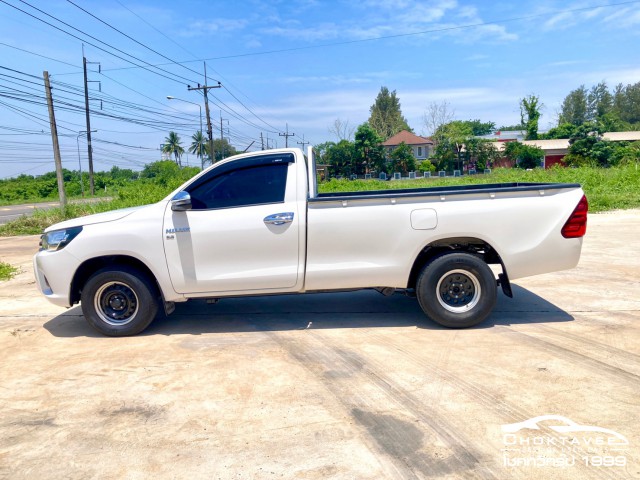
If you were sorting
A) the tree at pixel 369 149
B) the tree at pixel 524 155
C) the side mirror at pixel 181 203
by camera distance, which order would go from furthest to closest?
the tree at pixel 369 149 → the tree at pixel 524 155 → the side mirror at pixel 181 203

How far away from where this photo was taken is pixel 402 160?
65812mm

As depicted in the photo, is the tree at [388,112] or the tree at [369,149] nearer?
the tree at [369,149]

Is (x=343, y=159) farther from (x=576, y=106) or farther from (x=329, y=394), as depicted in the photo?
(x=576, y=106)

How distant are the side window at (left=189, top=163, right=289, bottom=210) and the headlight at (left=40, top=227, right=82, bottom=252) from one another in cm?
132

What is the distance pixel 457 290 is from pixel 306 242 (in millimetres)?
1698

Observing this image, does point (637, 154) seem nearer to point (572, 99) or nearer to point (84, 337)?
point (84, 337)

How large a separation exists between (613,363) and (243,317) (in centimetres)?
390

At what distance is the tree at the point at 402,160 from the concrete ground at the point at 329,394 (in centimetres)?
6052

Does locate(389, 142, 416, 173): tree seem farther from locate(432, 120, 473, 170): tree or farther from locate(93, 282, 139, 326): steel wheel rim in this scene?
locate(93, 282, 139, 326): steel wheel rim

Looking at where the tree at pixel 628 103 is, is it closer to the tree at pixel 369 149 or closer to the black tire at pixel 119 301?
the tree at pixel 369 149

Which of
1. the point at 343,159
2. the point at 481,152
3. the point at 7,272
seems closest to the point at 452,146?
the point at 481,152

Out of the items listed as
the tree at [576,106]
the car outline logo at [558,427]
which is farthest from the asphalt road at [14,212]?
the tree at [576,106]

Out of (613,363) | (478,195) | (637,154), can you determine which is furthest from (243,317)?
(637,154)

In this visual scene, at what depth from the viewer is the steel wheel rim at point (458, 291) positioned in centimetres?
529
